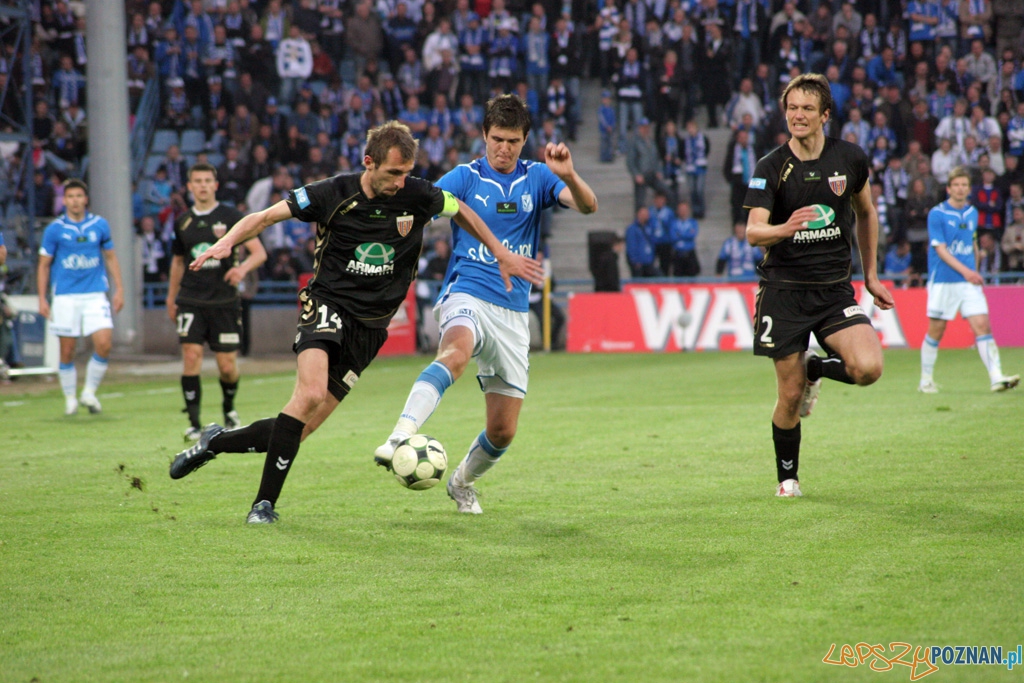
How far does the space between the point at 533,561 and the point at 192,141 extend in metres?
22.8

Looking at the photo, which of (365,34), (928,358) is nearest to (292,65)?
(365,34)

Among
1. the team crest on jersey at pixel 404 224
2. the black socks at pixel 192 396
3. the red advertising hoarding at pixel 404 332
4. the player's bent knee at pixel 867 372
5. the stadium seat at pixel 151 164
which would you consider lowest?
the red advertising hoarding at pixel 404 332

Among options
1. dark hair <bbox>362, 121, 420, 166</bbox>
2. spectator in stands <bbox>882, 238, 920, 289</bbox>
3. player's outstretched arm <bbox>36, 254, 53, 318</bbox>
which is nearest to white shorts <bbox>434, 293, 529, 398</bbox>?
dark hair <bbox>362, 121, 420, 166</bbox>

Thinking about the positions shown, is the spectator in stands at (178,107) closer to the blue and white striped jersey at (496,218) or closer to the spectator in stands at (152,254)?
the spectator in stands at (152,254)

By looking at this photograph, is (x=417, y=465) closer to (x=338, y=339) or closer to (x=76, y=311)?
(x=338, y=339)

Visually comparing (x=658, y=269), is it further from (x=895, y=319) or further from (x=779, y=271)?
(x=779, y=271)

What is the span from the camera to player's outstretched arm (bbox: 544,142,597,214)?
19.4 ft

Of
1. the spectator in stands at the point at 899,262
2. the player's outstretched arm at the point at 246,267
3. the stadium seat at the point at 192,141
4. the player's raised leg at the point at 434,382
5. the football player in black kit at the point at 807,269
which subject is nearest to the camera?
the player's raised leg at the point at 434,382

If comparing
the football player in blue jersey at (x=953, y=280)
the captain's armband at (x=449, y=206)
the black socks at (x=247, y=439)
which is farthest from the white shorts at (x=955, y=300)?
the black socks at (x=247, y=439)

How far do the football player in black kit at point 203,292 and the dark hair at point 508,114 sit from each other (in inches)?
190

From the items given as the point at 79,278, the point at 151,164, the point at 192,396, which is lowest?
the point at 192,396

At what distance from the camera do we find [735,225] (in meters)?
23.6

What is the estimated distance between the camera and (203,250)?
1066cm

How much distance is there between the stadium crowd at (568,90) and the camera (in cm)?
2344
